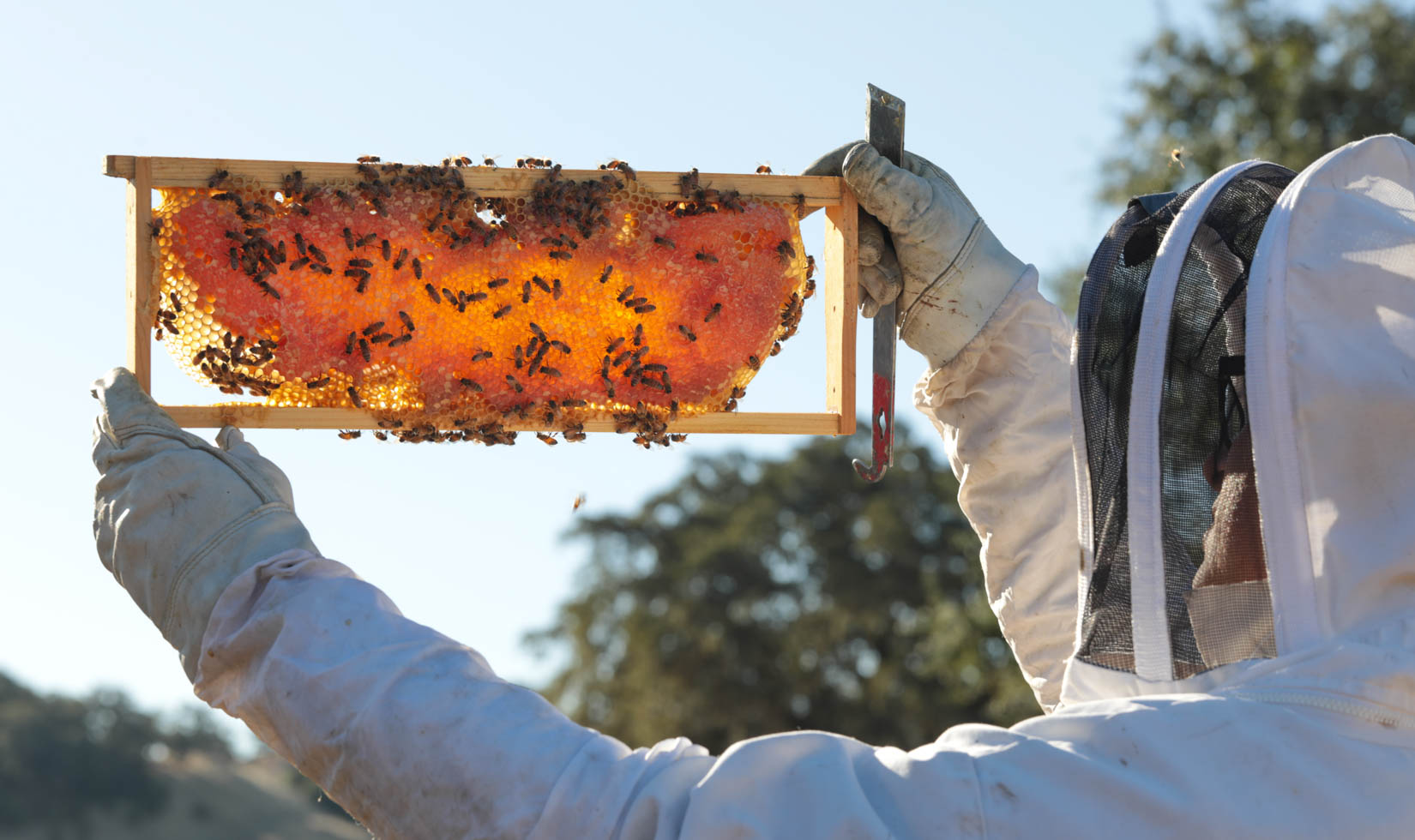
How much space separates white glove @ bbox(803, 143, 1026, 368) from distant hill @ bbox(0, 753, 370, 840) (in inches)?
1781

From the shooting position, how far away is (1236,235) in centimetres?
330

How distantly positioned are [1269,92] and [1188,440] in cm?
2097

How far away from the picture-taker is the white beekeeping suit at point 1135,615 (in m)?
2.51

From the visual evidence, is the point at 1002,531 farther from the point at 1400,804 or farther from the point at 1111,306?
the point at 1400,804

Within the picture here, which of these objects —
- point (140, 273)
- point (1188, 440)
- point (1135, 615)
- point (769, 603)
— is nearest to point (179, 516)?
point (140, 273)

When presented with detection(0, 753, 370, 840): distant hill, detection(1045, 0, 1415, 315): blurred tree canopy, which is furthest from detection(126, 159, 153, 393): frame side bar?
detection(0, 753, 370, 840): distant hill

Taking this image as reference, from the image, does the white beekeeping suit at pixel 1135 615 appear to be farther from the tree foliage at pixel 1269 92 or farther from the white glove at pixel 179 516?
the tree foliage at pixel 1269 92

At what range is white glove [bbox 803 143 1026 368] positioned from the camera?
4.25 meters

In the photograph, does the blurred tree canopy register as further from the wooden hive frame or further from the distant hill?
the distant hill

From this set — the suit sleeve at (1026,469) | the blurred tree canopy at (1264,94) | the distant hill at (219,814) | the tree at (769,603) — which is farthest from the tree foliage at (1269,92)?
the distant hill at (219,814)

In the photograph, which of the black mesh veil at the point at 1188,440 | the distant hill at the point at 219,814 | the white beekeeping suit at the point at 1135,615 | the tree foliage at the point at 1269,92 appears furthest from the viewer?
the distant hill at the point at 219,814

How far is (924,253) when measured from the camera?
14.3 feet

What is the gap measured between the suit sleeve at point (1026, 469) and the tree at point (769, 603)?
26455 millimetres

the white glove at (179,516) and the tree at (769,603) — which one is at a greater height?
the white glove at (179,516)
